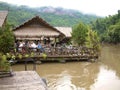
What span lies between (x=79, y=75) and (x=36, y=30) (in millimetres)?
7041

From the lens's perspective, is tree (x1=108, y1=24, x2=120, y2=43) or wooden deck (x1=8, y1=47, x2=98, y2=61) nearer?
wooden deck (x1=8, y1=47, x2=98, y2=61)

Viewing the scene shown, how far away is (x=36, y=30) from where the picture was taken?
21.3 meters

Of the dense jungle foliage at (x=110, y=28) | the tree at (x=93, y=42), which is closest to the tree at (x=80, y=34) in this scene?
the tree at (x=93, y=42)

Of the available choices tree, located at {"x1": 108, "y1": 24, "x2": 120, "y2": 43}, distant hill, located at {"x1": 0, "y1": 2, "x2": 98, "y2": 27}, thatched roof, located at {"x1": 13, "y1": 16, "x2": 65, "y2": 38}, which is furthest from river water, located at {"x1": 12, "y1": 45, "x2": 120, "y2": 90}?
tree, located at {"x1": 108, "y1": 24, "x2": 120, "y2": 43}

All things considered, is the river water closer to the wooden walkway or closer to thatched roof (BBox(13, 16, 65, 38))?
thatched roof (BBox(13, 16, 65, 38))

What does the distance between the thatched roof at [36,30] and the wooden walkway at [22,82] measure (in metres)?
13.7

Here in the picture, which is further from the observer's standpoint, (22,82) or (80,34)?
(80,34)

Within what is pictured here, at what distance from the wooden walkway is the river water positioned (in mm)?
5365

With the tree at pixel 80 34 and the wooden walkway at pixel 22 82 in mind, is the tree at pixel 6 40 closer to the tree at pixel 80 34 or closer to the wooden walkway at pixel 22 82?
the wooden walkway at pixel 22 82

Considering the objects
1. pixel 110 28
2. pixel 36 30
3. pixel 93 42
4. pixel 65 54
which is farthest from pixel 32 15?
pixel 65 54

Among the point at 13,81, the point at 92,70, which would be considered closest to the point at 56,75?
the point at 92,70

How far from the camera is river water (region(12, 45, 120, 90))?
1270 cm

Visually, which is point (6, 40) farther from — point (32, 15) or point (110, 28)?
point (32, 15)

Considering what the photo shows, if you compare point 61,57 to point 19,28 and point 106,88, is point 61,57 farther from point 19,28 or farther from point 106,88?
point 106,88
